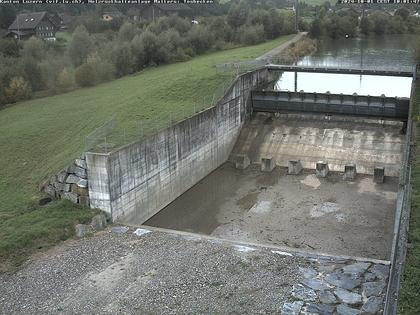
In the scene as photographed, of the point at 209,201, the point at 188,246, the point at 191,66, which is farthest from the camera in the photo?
the point at 191,66

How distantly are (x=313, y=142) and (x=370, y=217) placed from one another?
9.37 metres

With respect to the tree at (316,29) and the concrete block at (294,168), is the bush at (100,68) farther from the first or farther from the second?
the tree at (316,29)

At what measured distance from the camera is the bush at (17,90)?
123 feet

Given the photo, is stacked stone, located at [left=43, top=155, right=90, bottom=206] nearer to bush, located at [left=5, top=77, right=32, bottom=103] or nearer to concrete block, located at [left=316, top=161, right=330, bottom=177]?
concrete block, located at [left=316, top=161, right=330, bottom=177]

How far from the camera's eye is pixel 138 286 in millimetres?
16500

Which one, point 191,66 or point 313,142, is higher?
point 191,66

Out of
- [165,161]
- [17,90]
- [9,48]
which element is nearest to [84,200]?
[165,161]

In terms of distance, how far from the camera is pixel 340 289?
15.8m

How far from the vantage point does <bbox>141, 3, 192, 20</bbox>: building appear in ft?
259

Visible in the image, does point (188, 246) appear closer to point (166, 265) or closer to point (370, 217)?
point (166, 265)

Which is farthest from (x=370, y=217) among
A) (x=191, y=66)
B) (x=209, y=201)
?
(x=191, y=66)

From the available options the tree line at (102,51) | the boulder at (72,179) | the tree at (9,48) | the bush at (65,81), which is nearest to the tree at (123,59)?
the tree line at (102,51)

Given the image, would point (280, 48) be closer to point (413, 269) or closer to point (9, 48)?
point (9, 48)

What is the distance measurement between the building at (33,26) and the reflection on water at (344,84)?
3205 centimetres
